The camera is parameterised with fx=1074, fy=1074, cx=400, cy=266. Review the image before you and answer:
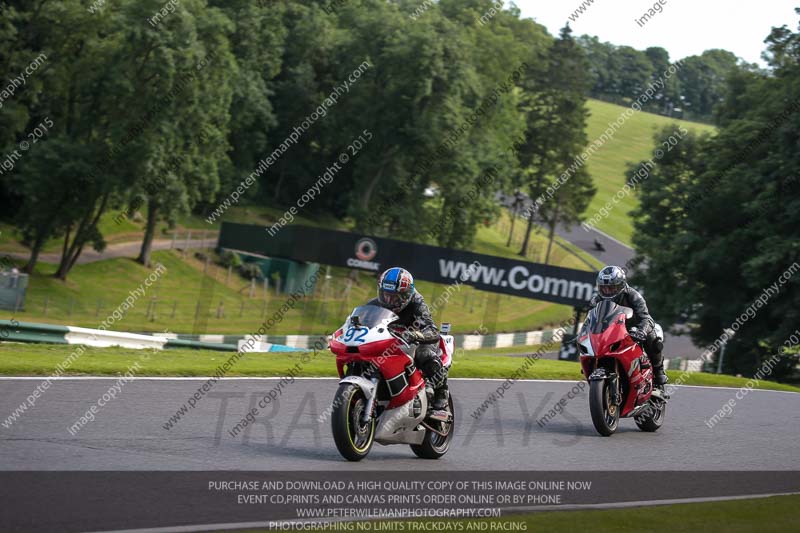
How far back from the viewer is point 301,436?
10.8m

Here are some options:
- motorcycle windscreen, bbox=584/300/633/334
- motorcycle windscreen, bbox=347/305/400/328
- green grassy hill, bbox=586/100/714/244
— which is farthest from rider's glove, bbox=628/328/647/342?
green grassy hill, bbox=586/100/714/244

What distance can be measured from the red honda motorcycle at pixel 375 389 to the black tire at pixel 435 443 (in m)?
0.02

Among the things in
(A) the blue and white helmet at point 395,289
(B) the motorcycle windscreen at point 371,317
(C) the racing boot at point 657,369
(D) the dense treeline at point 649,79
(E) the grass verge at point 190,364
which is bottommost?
(E) the grass verge at point 190,364

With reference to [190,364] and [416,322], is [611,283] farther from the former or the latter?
[190,364]

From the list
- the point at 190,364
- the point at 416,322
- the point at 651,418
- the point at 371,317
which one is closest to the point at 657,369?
the point at 651,418

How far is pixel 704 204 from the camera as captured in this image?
3862 cm

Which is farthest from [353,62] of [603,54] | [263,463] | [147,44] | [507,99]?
[603,54]

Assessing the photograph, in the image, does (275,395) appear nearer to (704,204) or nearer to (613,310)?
(613,310)

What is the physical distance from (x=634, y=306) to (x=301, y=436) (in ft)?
15.6

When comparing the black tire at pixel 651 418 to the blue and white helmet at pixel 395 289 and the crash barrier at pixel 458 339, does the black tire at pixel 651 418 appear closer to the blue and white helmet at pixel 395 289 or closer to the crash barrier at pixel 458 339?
the blue and white helmet at pixel 395 289

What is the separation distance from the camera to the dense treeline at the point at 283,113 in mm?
45656

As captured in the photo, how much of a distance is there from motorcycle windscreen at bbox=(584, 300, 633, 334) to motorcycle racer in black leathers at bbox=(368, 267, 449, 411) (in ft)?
9.39

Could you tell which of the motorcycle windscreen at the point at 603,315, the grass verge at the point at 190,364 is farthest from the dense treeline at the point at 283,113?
the motorcycle windscreen at the point at 603,315

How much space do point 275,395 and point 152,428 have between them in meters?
3.17
